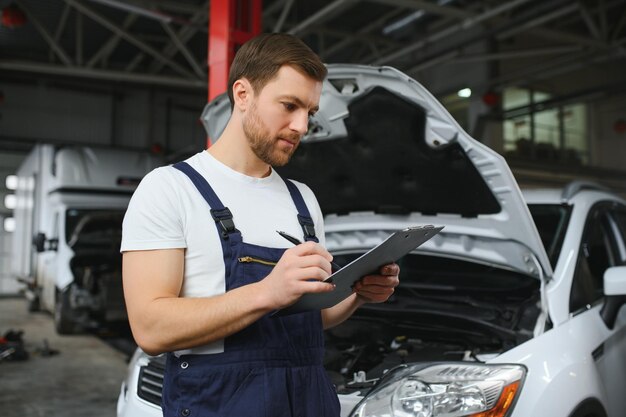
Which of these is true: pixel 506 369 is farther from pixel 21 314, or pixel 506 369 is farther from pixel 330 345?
pixel 21 314

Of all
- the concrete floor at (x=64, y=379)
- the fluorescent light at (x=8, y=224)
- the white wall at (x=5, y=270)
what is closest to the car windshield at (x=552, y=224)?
the concrete floor at (x=64, y=379)

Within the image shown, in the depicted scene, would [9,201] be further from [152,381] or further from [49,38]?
[152,381]

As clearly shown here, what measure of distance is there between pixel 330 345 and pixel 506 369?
2.66 feet

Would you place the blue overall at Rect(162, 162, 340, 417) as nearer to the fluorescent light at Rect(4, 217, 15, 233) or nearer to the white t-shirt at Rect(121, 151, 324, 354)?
the white t-shirt at Rect(121, 151, 324, 354)

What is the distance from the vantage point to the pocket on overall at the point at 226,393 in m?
1.13

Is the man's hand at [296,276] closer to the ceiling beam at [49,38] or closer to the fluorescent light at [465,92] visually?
the ceiling beam at [49,38]

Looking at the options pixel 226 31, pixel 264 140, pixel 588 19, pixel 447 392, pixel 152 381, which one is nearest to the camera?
pixel 264 140

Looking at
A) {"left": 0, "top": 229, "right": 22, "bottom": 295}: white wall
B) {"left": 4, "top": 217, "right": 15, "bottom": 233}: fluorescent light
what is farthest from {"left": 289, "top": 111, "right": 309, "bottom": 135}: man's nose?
{"left": 4, "top": 217, "right": 15, "bottom": 233}: fluorescent light

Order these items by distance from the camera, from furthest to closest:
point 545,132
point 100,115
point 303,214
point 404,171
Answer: point 545,132
point 100,115
point 404,171
point 303,214

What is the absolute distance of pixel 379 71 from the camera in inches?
79.7

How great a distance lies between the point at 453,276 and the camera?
9.62 feet

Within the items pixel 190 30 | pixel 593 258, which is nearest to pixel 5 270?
pixel 190 30

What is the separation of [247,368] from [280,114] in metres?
0.50

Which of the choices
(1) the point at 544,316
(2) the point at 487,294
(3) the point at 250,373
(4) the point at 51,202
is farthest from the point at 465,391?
(4) the point at 51,202
